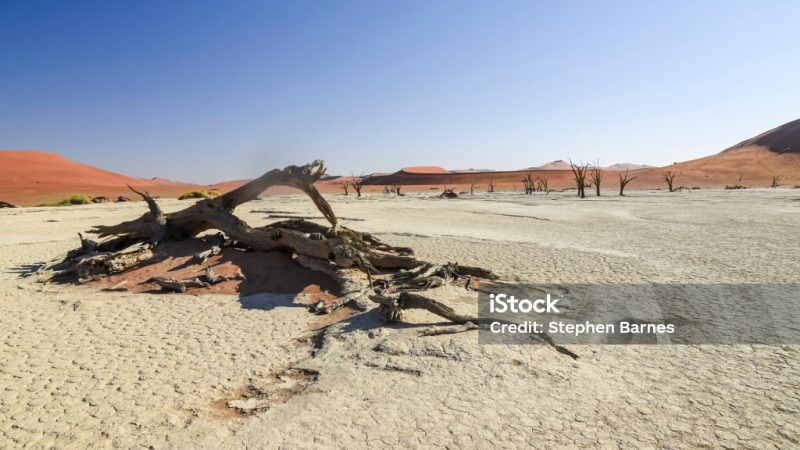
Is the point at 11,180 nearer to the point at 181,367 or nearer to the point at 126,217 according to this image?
the point at 126,217

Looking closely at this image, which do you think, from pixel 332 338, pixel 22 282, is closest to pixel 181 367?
pixel 332 338

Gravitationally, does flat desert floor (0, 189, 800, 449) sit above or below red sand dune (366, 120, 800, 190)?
below

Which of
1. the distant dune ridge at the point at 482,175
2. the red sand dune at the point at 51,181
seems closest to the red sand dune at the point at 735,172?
the distant dune ridge at the point at 482,175

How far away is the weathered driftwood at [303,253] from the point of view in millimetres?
6113

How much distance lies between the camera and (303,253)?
7070 mm

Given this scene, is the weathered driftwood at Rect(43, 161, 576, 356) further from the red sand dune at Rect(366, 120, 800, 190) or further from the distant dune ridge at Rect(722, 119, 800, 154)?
the distant dune ridge at Rect(722, 119, 800, 154)

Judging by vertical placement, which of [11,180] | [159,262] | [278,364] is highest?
[11,180]

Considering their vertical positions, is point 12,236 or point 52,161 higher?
point 52,161

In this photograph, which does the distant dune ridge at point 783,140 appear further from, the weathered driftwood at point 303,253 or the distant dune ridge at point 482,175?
the weathered driftwood at point 303,253

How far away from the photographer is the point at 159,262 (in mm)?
7383

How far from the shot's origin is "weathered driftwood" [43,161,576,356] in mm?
6113

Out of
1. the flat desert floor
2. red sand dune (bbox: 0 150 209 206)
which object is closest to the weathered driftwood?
the flat desert floor

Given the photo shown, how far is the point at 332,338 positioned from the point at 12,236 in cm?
1318

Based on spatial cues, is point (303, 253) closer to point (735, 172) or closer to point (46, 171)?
point (735, 172)
